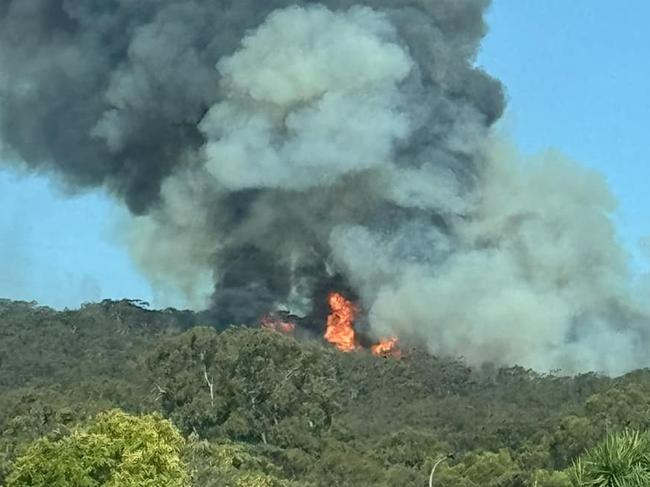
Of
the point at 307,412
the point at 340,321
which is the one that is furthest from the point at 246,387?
the point at 340,321

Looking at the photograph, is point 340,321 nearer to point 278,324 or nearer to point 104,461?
point 278,324

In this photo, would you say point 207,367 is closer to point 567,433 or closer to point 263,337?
point 263,337

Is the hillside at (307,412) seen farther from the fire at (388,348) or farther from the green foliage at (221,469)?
the fire at (388,348)

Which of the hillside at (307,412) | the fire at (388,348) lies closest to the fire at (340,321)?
the fire at (388,348)

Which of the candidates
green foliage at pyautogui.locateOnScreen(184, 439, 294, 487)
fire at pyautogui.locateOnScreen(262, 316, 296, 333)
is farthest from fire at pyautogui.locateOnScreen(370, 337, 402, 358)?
green foliage at pyautogui.locateOnScreen(184, 439, 294, 487)

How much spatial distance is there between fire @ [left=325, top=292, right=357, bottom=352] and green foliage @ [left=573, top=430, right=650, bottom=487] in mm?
72316

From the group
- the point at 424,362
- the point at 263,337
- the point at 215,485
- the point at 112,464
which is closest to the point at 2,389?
the point at 263,337

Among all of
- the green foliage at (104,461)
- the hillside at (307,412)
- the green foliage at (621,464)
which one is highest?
the hillside at (307,412)

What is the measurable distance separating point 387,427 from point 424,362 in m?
22.0

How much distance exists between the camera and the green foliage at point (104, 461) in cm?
2603

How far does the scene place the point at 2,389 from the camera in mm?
70938

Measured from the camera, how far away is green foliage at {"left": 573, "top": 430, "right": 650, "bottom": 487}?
21.0m

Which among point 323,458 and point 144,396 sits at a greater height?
point 144,396

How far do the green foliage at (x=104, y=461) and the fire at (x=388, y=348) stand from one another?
6671 centimetres
